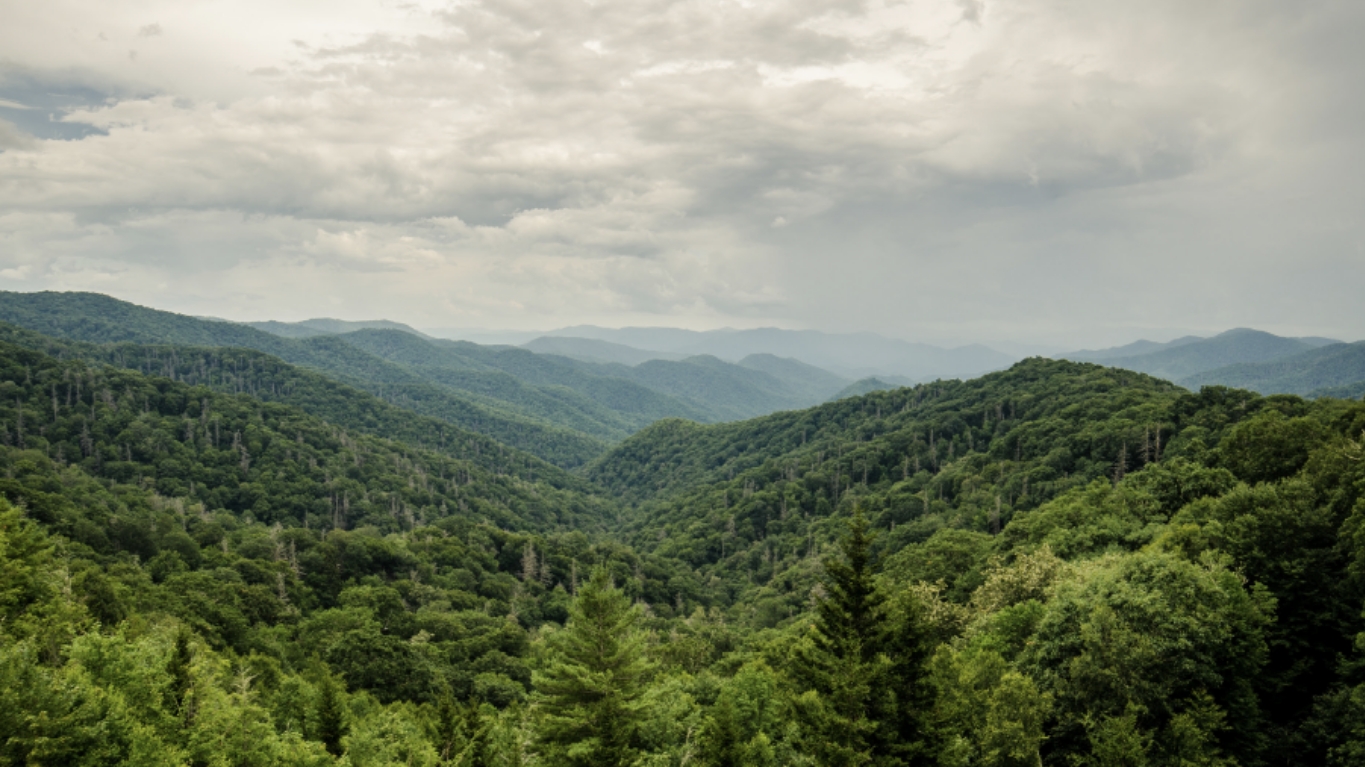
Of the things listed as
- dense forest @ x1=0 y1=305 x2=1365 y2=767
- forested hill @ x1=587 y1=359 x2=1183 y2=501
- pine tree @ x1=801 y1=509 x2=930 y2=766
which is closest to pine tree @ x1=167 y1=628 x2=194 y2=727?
dense forest @ x1=0 y1=305 x2=1365 y2=767

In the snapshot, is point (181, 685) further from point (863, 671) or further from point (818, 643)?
point (863, 671)

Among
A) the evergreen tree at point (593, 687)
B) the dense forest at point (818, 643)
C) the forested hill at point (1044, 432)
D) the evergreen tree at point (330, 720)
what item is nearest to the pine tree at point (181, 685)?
the dense forest at point (818, 643)

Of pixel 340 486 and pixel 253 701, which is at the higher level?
pixel 253 701

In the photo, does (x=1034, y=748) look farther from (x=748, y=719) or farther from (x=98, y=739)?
(x=98, y=739)

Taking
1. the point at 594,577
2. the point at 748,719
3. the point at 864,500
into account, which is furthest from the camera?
the point at 864,500

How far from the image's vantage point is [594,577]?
1205 inches

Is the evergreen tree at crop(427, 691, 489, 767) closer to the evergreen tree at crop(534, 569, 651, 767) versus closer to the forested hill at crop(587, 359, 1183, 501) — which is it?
the evergreen tree at crop(534, 569, 651, 767)

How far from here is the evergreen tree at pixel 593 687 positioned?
2881cm

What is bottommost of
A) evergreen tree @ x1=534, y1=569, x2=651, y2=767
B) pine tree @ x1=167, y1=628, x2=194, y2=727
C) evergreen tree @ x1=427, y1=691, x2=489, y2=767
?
evergreen tree @ x1=427, y1=691, x2=489, y2=767

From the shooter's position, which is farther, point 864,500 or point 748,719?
point 864,500

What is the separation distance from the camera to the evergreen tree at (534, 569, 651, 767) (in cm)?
2881

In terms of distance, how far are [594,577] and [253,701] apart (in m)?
29.3


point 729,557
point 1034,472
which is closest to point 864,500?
point 729,557

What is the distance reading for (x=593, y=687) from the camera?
2880 cm
